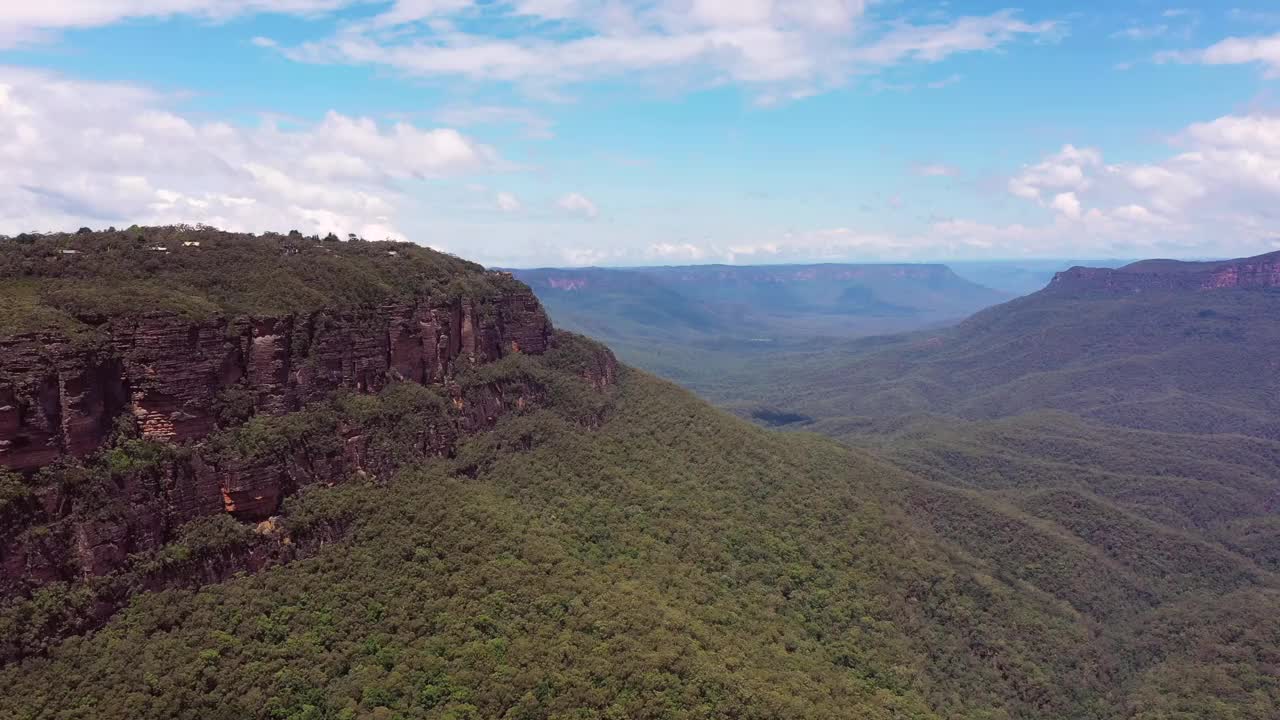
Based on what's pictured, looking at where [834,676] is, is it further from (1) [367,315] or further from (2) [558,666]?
(1) [367,315]

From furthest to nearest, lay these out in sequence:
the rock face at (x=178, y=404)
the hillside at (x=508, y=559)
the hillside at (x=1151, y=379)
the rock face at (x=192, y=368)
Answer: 1. the hillside at (x=1151, y=379)
2. the hillside at (x=508, y=559)
3. the rock face at (x=192, y=368)
4. the rock face at (x=178, y=404)

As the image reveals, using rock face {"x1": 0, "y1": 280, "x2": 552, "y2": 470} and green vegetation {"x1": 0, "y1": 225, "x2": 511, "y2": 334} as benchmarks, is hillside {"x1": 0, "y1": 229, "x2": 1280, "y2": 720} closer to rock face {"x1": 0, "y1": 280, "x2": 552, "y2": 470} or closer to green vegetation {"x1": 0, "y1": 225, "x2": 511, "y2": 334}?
rock face {"x1": 0, "y1": 280, "x2": 552, "y2": 470}

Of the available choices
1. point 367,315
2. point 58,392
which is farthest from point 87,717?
point 367,315

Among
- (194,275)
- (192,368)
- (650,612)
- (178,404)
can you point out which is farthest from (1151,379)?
(178,404)

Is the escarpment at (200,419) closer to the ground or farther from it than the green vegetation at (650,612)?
farther from it

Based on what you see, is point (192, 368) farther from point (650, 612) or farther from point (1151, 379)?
point (1151, 379)

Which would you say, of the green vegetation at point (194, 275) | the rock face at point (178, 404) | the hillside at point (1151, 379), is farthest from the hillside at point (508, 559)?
the hillside at point (1151, 379)

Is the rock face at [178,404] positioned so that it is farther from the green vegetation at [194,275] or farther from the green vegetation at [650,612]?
the green vegetation at [650,612]
